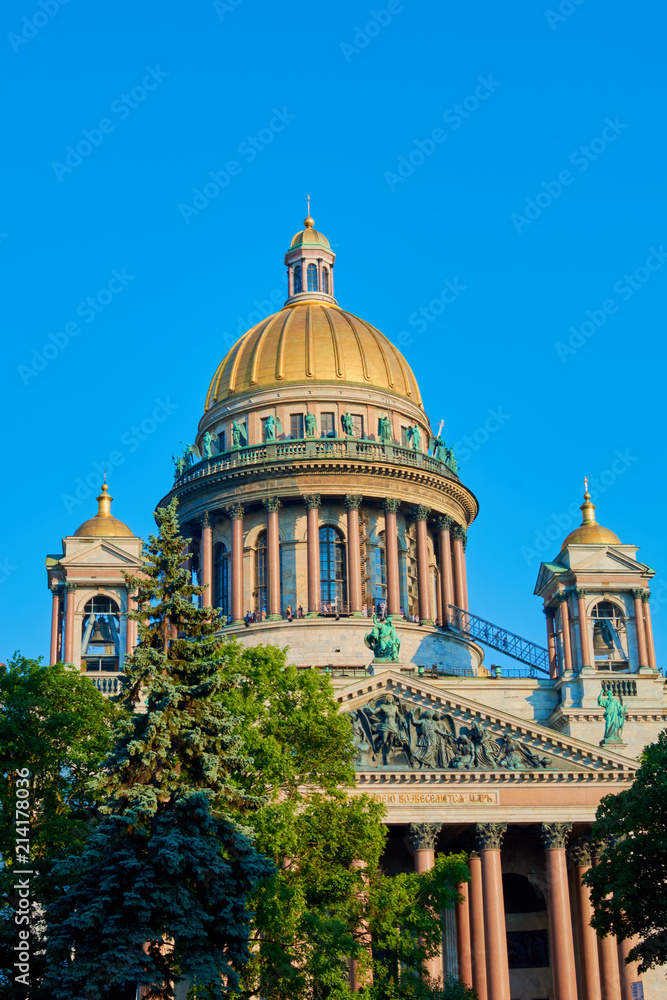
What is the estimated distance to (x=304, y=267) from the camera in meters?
83.4

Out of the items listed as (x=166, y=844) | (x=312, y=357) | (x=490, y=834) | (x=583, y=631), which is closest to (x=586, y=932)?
(x=490, y=834)

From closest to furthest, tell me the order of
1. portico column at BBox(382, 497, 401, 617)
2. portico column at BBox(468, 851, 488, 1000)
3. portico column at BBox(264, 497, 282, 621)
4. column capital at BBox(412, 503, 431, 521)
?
1. portico column at BBox(468, 851, 488, 1000)
2. portico column at BBox(264, 497, 282, 621)
3. portico column at BBox(382, 497, 401, 617)
4. column capital at BBox(412, 503, 431, 521)

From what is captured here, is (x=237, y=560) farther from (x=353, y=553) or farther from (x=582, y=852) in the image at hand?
(x=582, y=852)

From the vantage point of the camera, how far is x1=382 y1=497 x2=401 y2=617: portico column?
71.1 metres

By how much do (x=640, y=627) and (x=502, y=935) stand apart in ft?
52.9

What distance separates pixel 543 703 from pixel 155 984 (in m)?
35.5

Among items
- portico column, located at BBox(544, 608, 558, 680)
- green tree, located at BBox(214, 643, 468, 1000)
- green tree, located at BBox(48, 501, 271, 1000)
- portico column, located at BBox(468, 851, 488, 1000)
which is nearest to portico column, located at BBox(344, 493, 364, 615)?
portico column, located at BBox(544, 608, 558, 680)

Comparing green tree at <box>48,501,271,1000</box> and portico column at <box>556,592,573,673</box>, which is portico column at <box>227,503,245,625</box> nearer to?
portico column at <box>556,592,573,673</box>

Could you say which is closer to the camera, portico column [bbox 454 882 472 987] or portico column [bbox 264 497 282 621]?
portico column [bbox 454 882 472 987]

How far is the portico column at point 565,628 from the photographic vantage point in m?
64.1

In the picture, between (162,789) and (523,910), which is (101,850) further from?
(523,910)

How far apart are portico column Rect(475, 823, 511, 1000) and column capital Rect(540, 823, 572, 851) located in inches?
62.9

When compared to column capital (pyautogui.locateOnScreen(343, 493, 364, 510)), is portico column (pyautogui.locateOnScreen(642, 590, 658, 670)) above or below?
below

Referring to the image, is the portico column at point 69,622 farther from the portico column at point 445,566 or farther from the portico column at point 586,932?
the portico column at point 586,932
